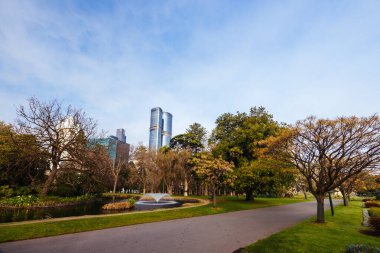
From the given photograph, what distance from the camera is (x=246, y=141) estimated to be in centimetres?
2686

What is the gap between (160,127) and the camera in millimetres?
169875

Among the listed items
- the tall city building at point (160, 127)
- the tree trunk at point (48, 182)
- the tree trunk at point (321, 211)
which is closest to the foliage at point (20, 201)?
the tree trunk at point (48, 182)

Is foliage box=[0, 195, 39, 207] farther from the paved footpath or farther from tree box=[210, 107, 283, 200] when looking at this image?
tree box=[210, 107, 283, 200]

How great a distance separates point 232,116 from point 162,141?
138733mm

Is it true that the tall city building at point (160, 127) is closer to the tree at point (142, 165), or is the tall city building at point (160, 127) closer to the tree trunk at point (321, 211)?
the tree at point (142, 165)

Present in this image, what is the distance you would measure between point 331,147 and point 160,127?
526 feet

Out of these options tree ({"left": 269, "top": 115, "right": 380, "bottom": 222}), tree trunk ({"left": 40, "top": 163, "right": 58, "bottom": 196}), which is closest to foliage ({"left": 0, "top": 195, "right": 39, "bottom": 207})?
A: tree trunk ({"left": 40, "top": 163, "right": 58, "bottom": 196})

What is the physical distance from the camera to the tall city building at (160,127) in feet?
543

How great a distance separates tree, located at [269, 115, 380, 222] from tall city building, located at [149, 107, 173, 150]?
151 metres

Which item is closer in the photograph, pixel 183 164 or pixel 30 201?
pixel 30 201

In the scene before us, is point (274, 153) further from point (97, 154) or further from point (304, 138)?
point (97, 154)

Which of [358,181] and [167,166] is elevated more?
[167,166]

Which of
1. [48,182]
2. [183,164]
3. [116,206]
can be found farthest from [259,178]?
[48,182]

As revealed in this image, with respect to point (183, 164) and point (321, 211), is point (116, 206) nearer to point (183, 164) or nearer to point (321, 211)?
point (321, 211)
